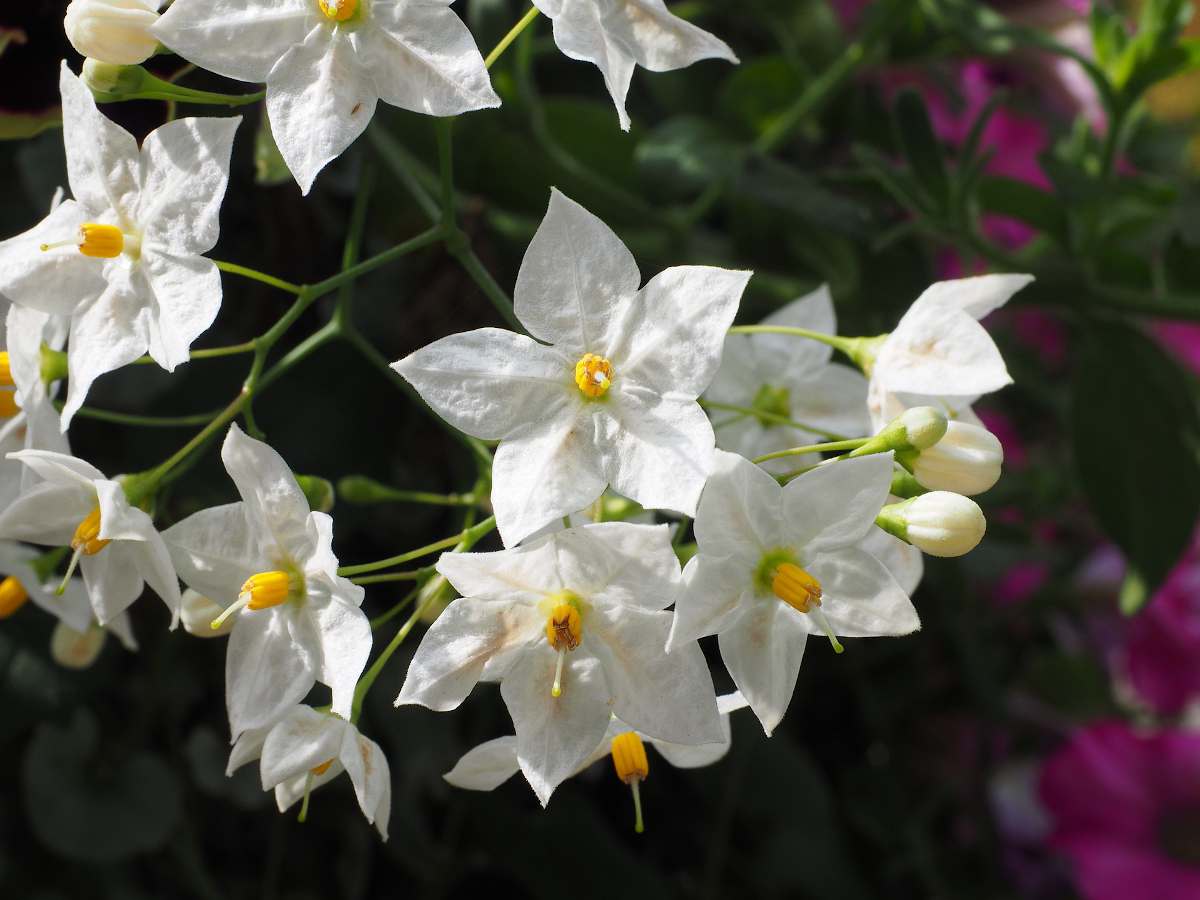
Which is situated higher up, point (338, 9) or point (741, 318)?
point (338, 9)

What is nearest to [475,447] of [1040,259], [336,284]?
[336,284]

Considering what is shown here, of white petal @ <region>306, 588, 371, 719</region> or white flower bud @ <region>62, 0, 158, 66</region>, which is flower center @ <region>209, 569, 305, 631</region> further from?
white flower bud @ <region>62, 0, 158, 66</region>

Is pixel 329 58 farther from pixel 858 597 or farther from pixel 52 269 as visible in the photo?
pixel 858 597

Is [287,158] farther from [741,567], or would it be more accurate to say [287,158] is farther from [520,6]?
[520,6]

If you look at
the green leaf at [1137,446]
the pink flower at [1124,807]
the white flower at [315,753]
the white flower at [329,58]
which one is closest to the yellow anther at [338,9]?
the white flower at [329,58]

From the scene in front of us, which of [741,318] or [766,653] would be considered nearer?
[766,653]

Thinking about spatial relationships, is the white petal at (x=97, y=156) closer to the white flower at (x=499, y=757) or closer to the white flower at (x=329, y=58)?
the white flower at (x=329, y=58)

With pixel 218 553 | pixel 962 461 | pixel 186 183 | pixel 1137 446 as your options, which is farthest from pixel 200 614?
pixel 1137 446
